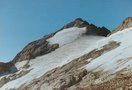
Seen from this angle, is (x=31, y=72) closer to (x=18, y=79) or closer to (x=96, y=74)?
(x=18, y=79)

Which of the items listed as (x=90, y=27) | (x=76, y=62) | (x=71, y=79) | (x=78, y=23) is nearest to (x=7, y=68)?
(x=78, y=23)

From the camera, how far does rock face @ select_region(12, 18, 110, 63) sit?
88206mm

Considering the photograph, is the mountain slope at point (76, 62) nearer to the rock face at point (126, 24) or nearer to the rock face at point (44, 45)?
the rock face at point (44, 45)

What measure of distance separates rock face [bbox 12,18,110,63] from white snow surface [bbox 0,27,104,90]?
187 cm

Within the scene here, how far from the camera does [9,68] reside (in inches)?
3477

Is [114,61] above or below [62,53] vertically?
below

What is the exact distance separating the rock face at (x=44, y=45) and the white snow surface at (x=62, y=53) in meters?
1.87

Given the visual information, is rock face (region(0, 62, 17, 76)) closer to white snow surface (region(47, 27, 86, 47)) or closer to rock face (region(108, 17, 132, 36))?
white snow surface (region(47, 27, 86, 47))

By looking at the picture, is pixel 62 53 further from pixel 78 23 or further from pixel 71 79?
pixel 71 79

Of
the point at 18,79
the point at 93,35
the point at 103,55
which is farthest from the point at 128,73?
the point at 93,35

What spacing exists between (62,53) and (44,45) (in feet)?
38.3

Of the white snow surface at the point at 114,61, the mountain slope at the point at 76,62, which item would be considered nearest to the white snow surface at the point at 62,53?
the mountain slope at the point at 76,62

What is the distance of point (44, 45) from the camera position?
91438 millimetres

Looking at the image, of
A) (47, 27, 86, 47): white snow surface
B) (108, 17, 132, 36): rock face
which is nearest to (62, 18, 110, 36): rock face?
(47, 27, 86, 47): white snow surface
